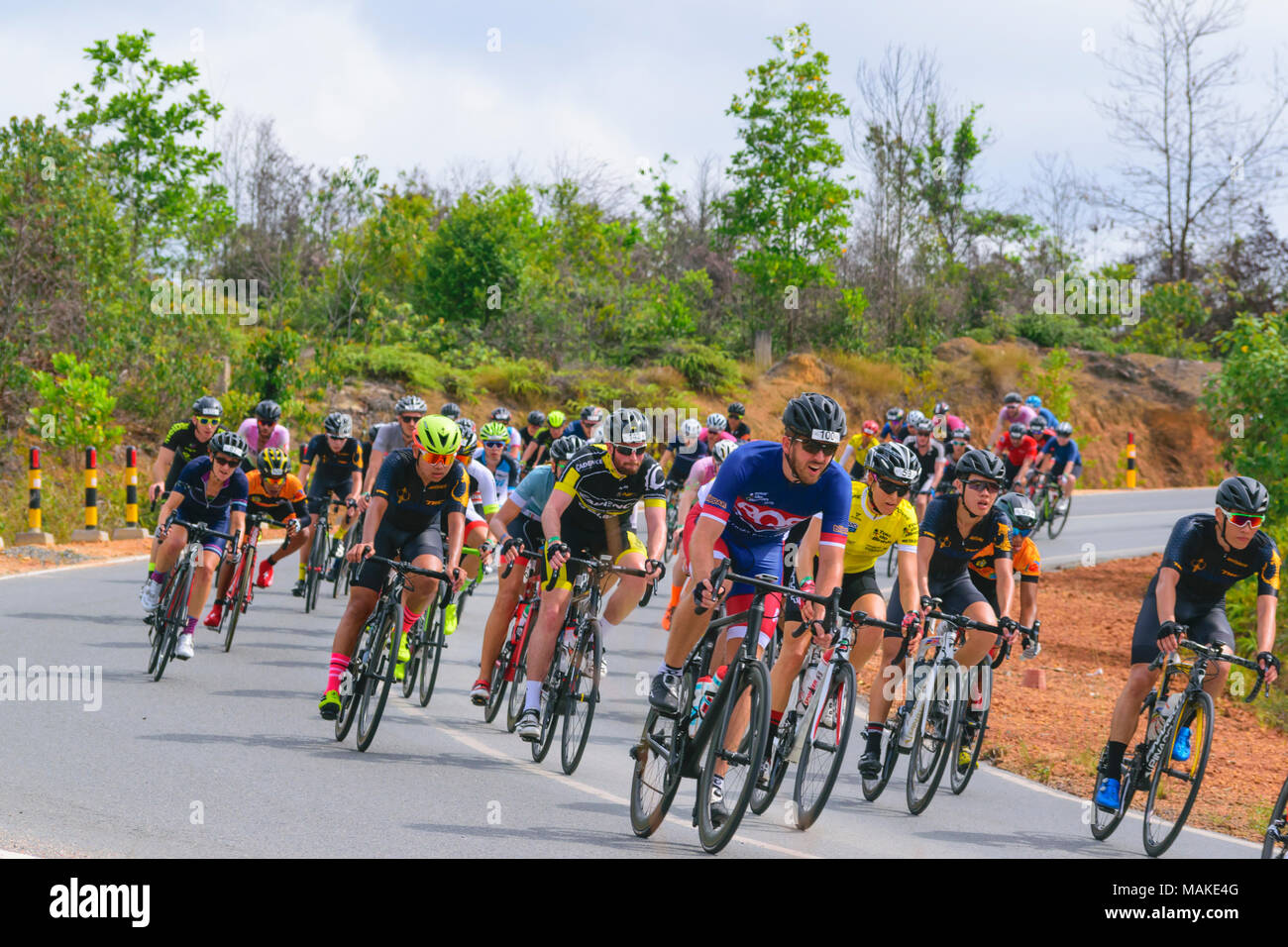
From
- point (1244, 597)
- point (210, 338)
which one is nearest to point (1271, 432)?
point (1244, 597)

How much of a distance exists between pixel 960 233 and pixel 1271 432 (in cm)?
3552

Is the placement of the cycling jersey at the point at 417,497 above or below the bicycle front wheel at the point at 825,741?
above

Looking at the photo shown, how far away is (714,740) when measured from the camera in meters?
6.31

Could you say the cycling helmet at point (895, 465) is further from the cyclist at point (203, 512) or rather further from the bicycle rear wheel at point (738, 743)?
the cyclist at point (203, 512)

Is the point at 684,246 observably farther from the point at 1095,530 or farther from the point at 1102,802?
the point at 1102,802

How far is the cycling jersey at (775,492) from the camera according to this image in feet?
22.5

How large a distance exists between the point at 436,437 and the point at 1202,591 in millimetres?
4671

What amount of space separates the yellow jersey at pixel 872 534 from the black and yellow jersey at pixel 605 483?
124cm

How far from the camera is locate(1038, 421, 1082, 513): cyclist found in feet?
73.9

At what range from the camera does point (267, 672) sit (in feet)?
35.9

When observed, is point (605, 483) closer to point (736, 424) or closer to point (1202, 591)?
point (1202, 591)
